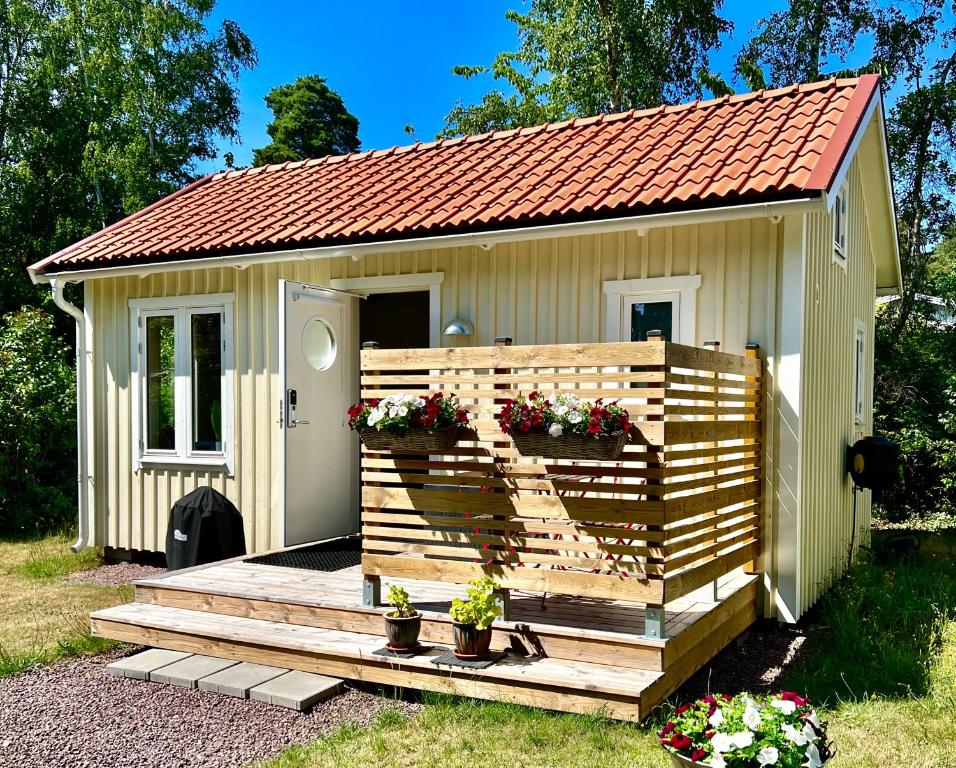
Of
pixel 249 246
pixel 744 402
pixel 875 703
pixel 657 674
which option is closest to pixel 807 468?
pixel 744 402

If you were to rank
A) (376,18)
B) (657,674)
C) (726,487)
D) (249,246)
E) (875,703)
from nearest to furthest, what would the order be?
(657,674), (875,703), (726,487), (249,246), (376,18)

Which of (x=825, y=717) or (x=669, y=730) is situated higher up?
(x=669, y=730)

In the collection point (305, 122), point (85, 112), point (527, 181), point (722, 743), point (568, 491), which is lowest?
point (722, 743)

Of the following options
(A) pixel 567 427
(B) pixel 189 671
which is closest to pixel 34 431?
(B) pixel 189 671

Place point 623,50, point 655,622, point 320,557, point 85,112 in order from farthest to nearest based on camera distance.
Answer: point 85,112 < point 623,50 < point 320,557 < point 655,622

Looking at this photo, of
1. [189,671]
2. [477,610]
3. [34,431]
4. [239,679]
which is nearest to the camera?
[477,610]

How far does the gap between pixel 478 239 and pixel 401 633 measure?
3029 mm

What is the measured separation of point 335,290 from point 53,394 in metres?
6.41

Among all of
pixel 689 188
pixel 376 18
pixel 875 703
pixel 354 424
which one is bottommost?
pixel 875 703

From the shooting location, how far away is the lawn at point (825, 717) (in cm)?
425

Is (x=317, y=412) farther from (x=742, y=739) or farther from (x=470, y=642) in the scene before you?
(x=742, y=739)

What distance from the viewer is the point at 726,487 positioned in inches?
222

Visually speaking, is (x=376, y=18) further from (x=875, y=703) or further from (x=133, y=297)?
(x=875, y=703)

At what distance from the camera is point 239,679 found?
17.5ft
